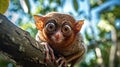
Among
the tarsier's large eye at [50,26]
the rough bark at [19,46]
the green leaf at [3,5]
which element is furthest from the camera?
the tarsier's large eye at [50,26]

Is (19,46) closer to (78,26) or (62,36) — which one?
(62,36)

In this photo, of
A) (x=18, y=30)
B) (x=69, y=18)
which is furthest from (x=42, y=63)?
(x=69, y=18)

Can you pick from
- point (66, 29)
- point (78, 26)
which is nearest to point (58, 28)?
point (66, 29)

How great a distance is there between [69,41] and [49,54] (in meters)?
0.74

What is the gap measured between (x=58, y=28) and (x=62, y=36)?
3.6 inches

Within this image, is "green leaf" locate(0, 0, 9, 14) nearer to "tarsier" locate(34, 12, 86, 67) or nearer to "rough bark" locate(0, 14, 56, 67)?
"rough bark" locate(0, 14, 56, 67)

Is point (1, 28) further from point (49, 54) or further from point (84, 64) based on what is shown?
point (84, 64)

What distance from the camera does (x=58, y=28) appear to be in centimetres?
346

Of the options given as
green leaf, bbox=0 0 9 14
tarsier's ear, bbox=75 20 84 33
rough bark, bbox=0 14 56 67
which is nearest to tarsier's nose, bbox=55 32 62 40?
tarsier's ear, bbox=75 20 84 33

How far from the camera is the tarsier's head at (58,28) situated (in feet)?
11.3

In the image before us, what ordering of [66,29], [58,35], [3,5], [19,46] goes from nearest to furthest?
[19,46]
[3,5]
[58,35]
[66,29]

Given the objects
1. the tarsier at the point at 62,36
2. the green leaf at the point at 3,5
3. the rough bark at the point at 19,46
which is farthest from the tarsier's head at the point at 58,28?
the green leaf at the point at 3,5

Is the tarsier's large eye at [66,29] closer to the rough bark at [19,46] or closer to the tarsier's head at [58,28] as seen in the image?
the tarsier's head at [58,28]

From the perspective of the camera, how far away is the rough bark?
222cm
